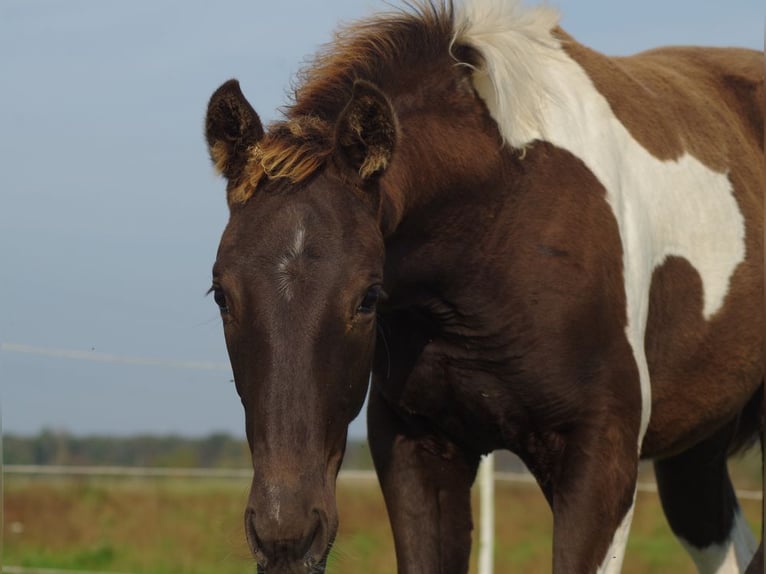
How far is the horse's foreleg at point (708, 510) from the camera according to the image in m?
5.64

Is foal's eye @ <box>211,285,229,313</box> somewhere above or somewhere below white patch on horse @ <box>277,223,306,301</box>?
below

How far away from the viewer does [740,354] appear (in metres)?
4.77

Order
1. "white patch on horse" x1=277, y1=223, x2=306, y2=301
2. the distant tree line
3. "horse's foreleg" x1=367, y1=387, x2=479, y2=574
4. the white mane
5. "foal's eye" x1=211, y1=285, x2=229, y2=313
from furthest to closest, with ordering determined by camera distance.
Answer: the distant tree line < "horse's foreleg" x1=367, y1=387, x2=479, y2=574 < the white mane < "foal's eye" x1=211, y1=285, x2=229, y2=313 < "white patch on horse" x1=277, y1=223, x2=306, y2=301

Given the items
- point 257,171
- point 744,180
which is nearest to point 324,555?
point 257,171

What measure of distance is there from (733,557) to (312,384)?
3274 millimetres

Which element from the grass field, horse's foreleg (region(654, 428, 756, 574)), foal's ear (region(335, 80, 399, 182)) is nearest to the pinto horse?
foal's ear (region(335, 80, 399, 182))

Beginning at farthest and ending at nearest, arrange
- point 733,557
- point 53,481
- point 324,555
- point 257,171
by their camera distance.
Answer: point 53,481 < point 733,557 < point 257,171 < point 324,555

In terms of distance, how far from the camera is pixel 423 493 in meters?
4.34

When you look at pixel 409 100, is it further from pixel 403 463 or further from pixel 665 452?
pixel 665 452

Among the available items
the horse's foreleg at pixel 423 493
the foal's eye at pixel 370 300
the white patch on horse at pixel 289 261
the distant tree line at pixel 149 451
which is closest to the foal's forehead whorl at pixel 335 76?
the white patch on horse at pixel 289 261

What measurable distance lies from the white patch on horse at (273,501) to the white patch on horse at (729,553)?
3.27 m

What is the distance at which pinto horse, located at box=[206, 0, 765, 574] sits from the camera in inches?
124

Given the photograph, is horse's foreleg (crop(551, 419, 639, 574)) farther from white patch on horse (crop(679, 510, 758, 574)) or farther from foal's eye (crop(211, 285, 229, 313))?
white patch on horse (crop(679, 510, 758, 574))

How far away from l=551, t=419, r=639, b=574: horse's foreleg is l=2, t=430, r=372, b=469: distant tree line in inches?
247
